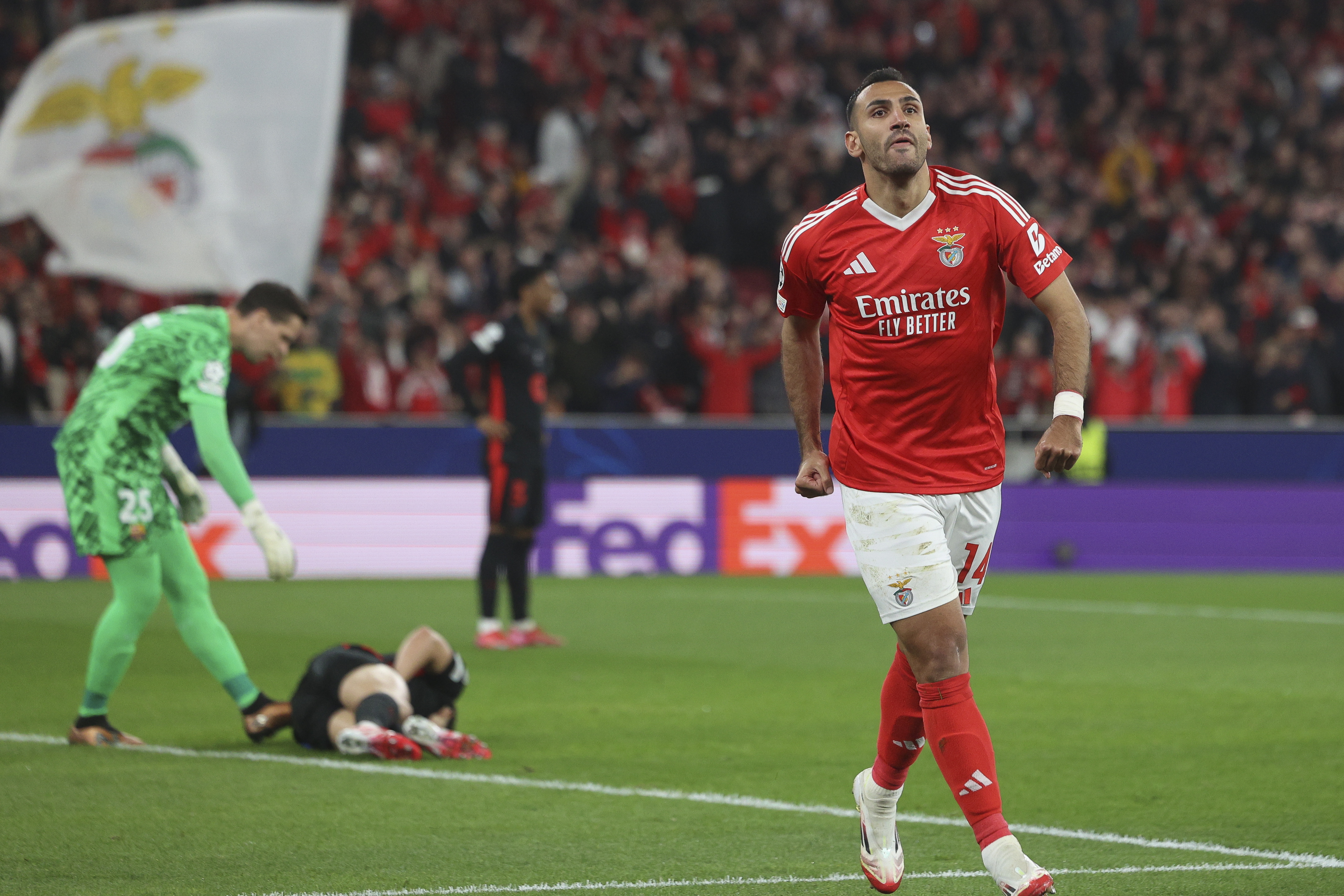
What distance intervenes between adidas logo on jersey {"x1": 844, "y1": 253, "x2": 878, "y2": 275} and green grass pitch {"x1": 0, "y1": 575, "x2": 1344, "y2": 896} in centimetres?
181

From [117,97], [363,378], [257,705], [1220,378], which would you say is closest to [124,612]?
[257,705]

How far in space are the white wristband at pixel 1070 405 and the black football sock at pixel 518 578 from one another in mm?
7337

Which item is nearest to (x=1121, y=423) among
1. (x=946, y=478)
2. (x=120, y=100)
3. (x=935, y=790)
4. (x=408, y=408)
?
(x=408, y=408)

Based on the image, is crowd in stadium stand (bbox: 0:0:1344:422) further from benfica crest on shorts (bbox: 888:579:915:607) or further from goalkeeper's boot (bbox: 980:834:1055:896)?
goalkeeper's boot (bbox: 980:834:1055:896)

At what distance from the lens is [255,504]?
7.30 metres

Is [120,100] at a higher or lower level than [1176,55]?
lower

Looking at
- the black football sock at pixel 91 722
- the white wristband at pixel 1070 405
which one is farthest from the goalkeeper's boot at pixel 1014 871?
the black football sock at pixel 91 722

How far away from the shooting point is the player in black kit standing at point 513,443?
39.3 ft

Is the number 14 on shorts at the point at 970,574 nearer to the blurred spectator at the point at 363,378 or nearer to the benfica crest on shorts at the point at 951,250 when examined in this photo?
the benfica crest on shorts at the point at 951,250

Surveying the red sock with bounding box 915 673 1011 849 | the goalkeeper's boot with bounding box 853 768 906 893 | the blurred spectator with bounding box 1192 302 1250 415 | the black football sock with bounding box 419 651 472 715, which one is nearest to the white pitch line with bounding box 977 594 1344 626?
the blurred spectator with bounding box 1192 302 1250 415

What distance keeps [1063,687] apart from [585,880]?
516cm

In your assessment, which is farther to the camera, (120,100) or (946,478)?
(120,100)

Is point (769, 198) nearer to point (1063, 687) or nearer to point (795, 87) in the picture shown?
point (795, 87)

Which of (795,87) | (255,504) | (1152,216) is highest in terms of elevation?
(795,87)
